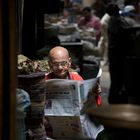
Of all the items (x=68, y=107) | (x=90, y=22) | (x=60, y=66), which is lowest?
(x=68, y=107)

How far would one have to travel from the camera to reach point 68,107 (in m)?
3.53

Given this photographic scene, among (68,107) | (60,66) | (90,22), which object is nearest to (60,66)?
(60,66)

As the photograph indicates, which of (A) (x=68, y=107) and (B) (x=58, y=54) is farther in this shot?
(B) (x=58, y=54)

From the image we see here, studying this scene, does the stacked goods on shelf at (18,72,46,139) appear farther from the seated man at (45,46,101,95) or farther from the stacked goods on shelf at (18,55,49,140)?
the seated man at (45,46,101,95)

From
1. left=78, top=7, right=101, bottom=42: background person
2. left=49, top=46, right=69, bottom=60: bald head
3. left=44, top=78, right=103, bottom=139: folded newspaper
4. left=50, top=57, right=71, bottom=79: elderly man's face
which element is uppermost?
left=78, top=7, right=101, bottom=42: background person

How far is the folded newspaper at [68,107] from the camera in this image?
3469 mm

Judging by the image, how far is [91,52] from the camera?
1191cm

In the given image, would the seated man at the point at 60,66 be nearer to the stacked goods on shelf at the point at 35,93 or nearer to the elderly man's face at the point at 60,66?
the elderly man's face at the point at 60,66

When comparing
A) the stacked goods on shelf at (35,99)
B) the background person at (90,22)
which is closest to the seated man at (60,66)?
the stacked goods on shelf at (35,99)

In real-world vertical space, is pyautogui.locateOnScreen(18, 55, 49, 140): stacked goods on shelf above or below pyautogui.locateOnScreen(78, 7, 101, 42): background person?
below

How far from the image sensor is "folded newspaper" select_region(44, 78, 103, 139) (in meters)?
A: 3.47

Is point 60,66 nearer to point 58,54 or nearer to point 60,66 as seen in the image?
point 60,66

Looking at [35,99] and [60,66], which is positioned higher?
[60,66]

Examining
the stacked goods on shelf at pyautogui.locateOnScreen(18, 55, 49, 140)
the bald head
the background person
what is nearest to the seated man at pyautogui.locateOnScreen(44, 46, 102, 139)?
the bald head
